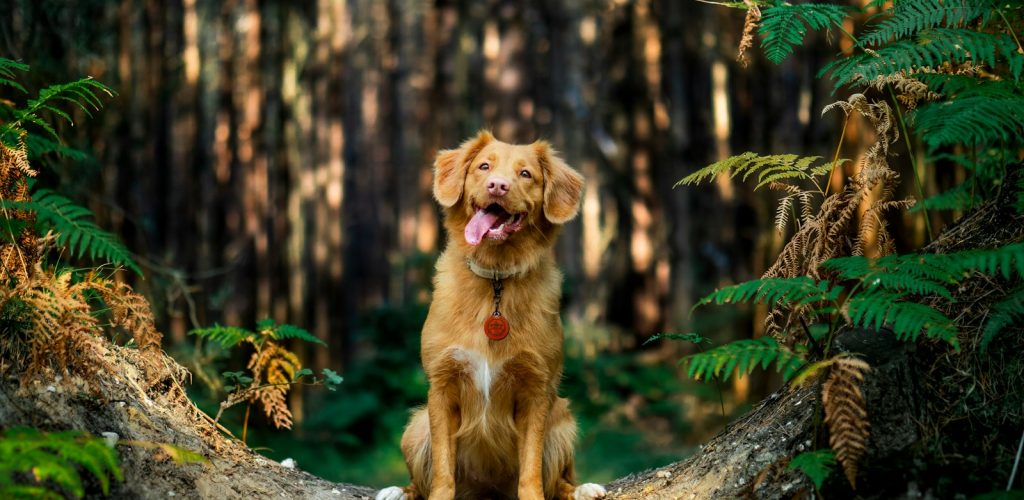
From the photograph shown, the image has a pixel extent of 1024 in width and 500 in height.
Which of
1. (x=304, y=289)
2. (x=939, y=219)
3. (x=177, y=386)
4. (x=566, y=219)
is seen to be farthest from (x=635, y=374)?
(x=304, y=289)

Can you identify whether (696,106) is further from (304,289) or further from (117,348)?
(117,348)

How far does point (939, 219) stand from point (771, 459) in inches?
140

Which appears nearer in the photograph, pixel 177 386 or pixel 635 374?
pixel 177 386

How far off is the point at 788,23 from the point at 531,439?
2.58 meters

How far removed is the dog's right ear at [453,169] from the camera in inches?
205

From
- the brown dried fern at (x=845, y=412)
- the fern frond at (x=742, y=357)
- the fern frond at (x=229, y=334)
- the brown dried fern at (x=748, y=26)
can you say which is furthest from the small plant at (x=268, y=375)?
the brown dried fern at (x=748, y=26)

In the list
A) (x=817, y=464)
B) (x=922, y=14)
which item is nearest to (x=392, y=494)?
(x=817, y=464)

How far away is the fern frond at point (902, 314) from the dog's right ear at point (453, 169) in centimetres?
244

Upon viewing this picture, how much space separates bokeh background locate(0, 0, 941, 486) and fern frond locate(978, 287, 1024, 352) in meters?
3.26

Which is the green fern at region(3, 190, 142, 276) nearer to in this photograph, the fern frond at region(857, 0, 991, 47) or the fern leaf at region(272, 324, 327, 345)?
the fern leaf at region(272, 324, 327, 345)

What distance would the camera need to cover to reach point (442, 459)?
475cm

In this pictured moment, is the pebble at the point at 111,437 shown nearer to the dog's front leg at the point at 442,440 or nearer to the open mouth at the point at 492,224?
the dog's front leg at the point at 442,440

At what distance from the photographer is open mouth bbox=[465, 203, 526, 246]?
4934 mm

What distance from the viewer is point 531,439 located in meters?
4.80
